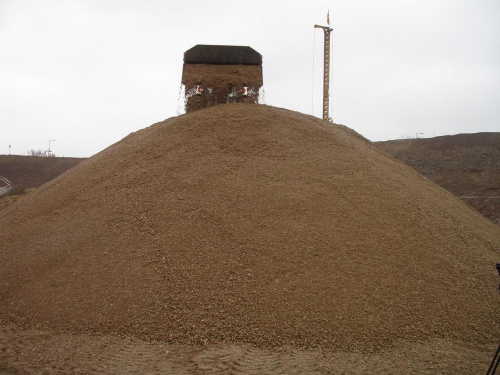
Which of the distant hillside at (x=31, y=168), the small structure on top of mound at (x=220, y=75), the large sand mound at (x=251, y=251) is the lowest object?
the large sand mound at (x=251, y=251)

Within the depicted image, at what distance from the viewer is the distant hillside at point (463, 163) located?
55.4 ft

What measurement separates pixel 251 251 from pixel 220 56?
6871 mm

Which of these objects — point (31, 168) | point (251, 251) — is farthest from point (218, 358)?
point (31, 168)

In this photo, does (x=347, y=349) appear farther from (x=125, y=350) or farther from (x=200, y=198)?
(x=200, y=198)

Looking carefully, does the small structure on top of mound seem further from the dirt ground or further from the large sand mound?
the dirt ground

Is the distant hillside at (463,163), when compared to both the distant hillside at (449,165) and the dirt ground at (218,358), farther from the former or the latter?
the dirt ground at (218,358)

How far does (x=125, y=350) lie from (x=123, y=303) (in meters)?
0.78

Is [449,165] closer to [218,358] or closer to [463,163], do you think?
[463,163]

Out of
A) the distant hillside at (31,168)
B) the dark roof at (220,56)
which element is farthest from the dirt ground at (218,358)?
the distant hillside at (31,168)

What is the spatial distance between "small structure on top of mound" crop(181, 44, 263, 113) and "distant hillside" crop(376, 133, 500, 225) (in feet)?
34.1

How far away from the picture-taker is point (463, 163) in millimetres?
21172

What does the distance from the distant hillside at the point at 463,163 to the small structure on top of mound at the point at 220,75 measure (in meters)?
10.4

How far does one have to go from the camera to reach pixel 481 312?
492cm

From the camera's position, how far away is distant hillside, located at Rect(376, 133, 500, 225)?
1689 cm
